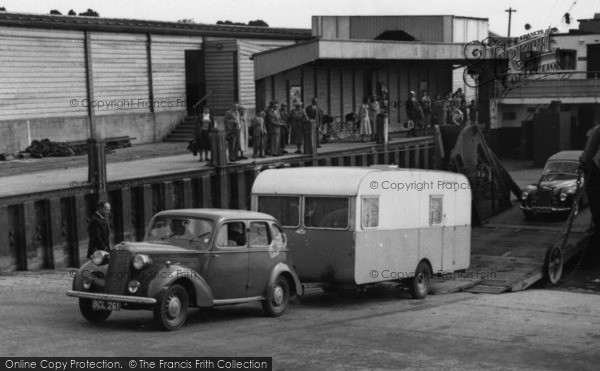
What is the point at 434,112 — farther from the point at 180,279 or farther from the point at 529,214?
the point at 180,279

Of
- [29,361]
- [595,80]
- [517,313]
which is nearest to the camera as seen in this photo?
[29,361]

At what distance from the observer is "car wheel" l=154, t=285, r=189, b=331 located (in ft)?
45.9

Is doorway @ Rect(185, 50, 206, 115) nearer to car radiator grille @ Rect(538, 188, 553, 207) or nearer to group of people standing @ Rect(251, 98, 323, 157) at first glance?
group of people standing @ Rect(251, 98, 323, 157)

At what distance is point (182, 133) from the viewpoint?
3647cm

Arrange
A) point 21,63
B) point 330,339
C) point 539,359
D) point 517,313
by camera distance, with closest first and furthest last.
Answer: point 539,359 → point 330,339 → point 517,313 → point 21,63

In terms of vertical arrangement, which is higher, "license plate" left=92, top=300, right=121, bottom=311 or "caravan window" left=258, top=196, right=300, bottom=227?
"caravan window" left=258, top=196, right=300, bottom=227

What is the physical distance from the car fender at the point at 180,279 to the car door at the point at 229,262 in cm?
31

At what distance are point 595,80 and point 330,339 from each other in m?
36.1

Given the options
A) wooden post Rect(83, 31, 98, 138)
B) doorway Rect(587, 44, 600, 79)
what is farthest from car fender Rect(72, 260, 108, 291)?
doorway Rect(587, 44, 600, 79)

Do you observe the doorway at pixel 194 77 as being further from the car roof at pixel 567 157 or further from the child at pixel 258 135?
the car roof at pixel 567 157

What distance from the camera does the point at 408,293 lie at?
20484mm

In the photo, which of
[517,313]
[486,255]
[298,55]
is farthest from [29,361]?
[298,55]

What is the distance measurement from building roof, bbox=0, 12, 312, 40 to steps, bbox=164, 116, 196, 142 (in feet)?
11.1

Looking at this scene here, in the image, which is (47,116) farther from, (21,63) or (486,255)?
(486,255)
